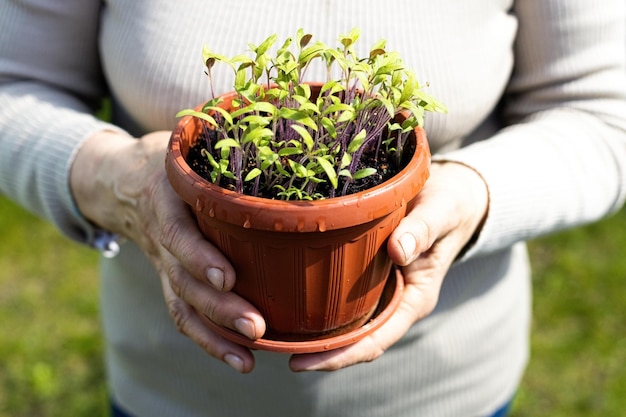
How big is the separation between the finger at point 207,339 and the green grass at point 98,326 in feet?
5.99

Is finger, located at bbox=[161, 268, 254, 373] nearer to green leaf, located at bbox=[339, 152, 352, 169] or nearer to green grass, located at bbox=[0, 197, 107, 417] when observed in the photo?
green leaf, located at bbox=[339, 152, 352, 169]

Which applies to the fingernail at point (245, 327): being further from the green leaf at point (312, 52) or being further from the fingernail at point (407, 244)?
the green leaf at point (312, 52)

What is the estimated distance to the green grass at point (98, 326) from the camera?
3.00 m

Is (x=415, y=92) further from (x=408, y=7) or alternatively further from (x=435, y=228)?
(x=408, y=7)

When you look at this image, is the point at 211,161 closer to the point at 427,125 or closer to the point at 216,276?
the point at 216,276

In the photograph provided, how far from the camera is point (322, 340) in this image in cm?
129

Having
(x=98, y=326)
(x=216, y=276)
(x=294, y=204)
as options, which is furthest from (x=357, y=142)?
(x=98, y=326)

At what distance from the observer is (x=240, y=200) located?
3.63ft

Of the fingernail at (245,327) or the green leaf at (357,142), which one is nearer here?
the green leaf at (357,142)

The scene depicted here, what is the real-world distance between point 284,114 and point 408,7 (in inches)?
21.3

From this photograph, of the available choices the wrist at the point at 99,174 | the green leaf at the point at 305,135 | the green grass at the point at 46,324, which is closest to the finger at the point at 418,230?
the green leaf at the point at 305,135

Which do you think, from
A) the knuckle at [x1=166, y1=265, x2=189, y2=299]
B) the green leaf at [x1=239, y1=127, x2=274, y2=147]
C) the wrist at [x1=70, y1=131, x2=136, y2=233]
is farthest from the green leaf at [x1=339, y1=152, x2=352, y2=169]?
the wrist at [x1=70, y1=131, x2=136, y2=233]

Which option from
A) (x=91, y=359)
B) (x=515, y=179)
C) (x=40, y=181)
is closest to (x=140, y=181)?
(x=40, y=181)

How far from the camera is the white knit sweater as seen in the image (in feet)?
4.94
